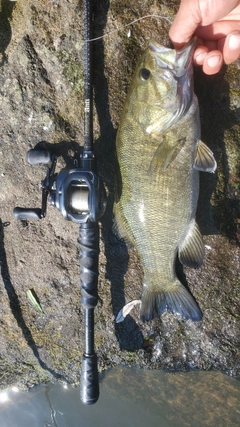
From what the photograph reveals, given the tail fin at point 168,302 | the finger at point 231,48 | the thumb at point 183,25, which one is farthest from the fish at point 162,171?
the finger at point 231,48

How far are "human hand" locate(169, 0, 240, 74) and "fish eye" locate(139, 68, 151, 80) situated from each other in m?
0.36

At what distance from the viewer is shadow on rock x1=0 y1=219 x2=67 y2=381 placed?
9.84ft

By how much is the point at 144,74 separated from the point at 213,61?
488mm

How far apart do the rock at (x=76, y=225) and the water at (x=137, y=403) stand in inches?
6.2

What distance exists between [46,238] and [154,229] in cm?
100

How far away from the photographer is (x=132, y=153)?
2.29 metres

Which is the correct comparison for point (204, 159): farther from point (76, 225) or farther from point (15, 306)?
point (15, 306)

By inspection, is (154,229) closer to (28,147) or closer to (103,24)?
(28,147)

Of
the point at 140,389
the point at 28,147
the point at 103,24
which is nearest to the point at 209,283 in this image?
the point at 140,389

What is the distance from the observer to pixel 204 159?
224cm

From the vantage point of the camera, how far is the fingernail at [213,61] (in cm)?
223

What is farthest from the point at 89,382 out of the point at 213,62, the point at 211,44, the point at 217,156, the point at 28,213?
the point at 211,44

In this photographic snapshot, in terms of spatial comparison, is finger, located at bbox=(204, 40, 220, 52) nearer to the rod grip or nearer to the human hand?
the human hand

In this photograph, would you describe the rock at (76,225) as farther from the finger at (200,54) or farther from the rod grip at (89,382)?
the rod grip at (89,382)
